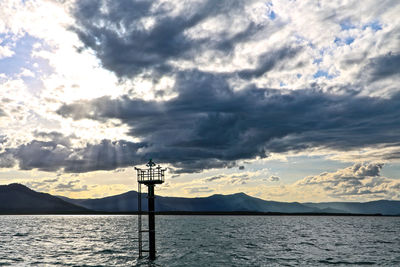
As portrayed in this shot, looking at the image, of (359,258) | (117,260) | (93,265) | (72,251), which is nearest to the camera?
(93,265)

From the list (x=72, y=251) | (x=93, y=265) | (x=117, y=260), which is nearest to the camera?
(x=93, y=265)

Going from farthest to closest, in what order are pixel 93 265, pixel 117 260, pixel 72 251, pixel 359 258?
pixel 72 251, pixel 359 258, pixel 117 260, pixel 93 265

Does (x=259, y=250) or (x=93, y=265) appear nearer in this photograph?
(x=93, y=265)

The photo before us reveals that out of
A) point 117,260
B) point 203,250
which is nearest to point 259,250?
point 203,250

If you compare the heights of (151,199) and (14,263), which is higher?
(151,199)

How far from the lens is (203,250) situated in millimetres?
54312

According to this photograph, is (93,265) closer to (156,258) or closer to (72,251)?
(156,258)

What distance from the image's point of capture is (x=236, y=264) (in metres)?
42.3

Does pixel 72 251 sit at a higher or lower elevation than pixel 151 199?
lower

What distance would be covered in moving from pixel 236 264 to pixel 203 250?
12.8 meters

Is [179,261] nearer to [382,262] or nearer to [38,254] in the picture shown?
[38,254]

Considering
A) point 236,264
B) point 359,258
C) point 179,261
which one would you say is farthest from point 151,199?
point 359,258

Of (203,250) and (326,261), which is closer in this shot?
(326,261)

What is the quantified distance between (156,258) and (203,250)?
36.7ft
